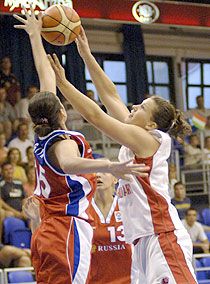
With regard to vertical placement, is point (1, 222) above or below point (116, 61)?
below

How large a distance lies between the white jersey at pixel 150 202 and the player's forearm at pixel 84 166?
0.53m

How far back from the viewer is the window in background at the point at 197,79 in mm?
14883

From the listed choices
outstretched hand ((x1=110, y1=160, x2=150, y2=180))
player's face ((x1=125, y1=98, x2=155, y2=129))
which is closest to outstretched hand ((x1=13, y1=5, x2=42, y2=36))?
player's face ((x1=125, y1=98, x2=155, y2=129))

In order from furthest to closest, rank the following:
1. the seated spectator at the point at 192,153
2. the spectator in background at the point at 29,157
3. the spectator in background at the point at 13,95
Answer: the seated spectator at the point at 192,153 → the spectator in background at the point at 13,95 → the spectator in background at the point at 29,157

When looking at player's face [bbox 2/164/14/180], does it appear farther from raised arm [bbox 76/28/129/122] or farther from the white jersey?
the white jersey

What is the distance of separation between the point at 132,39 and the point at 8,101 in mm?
3674

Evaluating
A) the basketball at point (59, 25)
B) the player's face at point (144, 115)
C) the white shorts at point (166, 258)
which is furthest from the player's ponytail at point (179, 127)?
the basketball at point (59, 25)

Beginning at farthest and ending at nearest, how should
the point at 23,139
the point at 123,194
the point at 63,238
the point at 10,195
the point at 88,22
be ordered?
1. the point at 88,22
2. the point at 23,139
3. the point at 10,195
4. the point at 123,194
5. the point at 63,238

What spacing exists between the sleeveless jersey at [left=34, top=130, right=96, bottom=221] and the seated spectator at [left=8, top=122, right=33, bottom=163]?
6.58m

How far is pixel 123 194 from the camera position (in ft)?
12.6

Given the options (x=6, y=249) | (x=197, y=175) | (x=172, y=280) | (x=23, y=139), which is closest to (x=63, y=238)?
(x=172, y=280)

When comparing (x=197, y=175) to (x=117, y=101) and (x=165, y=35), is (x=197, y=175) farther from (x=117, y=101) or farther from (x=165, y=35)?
(x=117, y=101)

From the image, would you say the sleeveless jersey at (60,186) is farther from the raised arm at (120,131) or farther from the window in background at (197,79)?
the window in background at (197,79)

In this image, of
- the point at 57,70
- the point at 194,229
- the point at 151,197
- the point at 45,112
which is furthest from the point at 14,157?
the point at 45,112
